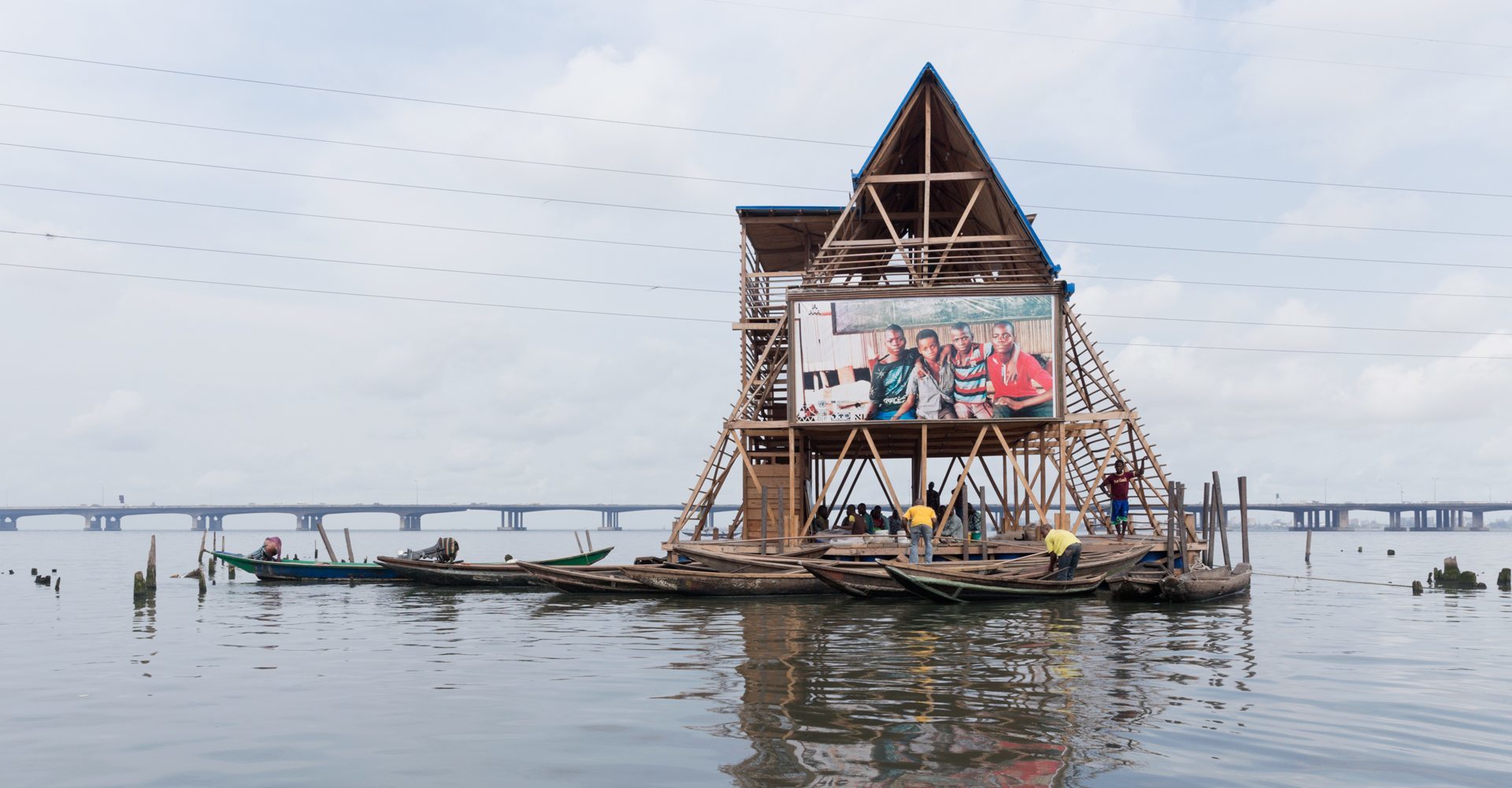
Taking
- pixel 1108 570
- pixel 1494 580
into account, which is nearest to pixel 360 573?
pixel 1108 570

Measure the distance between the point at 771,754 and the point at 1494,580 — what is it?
4784 centimetres

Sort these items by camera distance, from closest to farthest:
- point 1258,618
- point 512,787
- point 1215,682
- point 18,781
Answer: point 512,787
point 18,781
point 1215,682
point 1258,618

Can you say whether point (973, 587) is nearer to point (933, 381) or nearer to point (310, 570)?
point (933, 381)

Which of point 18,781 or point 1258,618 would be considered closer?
point 18,781

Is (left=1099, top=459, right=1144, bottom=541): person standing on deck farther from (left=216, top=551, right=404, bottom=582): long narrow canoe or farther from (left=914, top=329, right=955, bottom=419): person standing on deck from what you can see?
(left=216, top=551, right=404, bottom=582): long narrow canoe

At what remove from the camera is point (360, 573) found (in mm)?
39469

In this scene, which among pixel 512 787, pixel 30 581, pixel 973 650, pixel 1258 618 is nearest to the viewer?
pixel 512 787

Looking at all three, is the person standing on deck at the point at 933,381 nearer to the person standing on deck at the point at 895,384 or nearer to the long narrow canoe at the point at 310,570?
the person standing on deck at the point at 895,384

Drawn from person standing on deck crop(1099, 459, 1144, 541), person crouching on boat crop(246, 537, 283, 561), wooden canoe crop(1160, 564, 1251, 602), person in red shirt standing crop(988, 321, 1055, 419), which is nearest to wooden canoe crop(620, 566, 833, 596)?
person in red shirt standing crop(988, 321, 1055, 419)

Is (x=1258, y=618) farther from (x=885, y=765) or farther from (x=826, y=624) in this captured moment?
(x=885, y=765)

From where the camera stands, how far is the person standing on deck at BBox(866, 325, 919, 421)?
32.3 meters

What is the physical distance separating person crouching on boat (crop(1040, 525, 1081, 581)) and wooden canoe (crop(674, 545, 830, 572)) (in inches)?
249

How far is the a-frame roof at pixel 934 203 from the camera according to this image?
112 ft

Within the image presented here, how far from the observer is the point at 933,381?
32.3 meters
